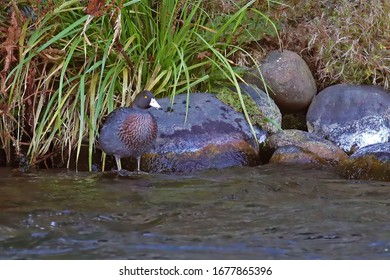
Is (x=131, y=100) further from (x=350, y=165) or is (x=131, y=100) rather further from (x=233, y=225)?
(x=233, y=225)

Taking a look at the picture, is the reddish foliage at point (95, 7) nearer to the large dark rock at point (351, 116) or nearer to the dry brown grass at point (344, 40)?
the dry brown grass at point (344, 40)

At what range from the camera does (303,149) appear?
6.34 m

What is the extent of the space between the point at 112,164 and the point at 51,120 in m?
0.71

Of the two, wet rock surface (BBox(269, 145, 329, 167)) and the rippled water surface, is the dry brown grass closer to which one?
wet rock surface (BBox(269, 145, 329, 167))

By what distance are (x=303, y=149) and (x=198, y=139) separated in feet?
2.92

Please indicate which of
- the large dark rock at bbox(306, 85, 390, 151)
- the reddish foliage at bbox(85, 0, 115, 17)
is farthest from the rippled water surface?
the reddish foliage at bbox(85, 0, 115, 17)

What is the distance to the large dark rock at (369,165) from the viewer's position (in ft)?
18.6

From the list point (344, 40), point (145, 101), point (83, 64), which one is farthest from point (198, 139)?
point (344, 40)

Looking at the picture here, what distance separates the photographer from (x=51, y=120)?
19.8ft

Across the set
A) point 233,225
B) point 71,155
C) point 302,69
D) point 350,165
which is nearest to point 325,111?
point 302,69

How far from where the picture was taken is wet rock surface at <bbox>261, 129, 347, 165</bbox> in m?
6.25

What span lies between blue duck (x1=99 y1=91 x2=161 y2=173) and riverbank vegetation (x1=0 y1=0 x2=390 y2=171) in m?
0.14

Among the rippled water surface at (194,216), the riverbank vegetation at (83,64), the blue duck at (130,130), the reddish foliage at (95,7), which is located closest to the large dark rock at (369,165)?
the rippled water surface at (194,216)

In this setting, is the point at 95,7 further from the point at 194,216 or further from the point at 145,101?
the point at 194,216
